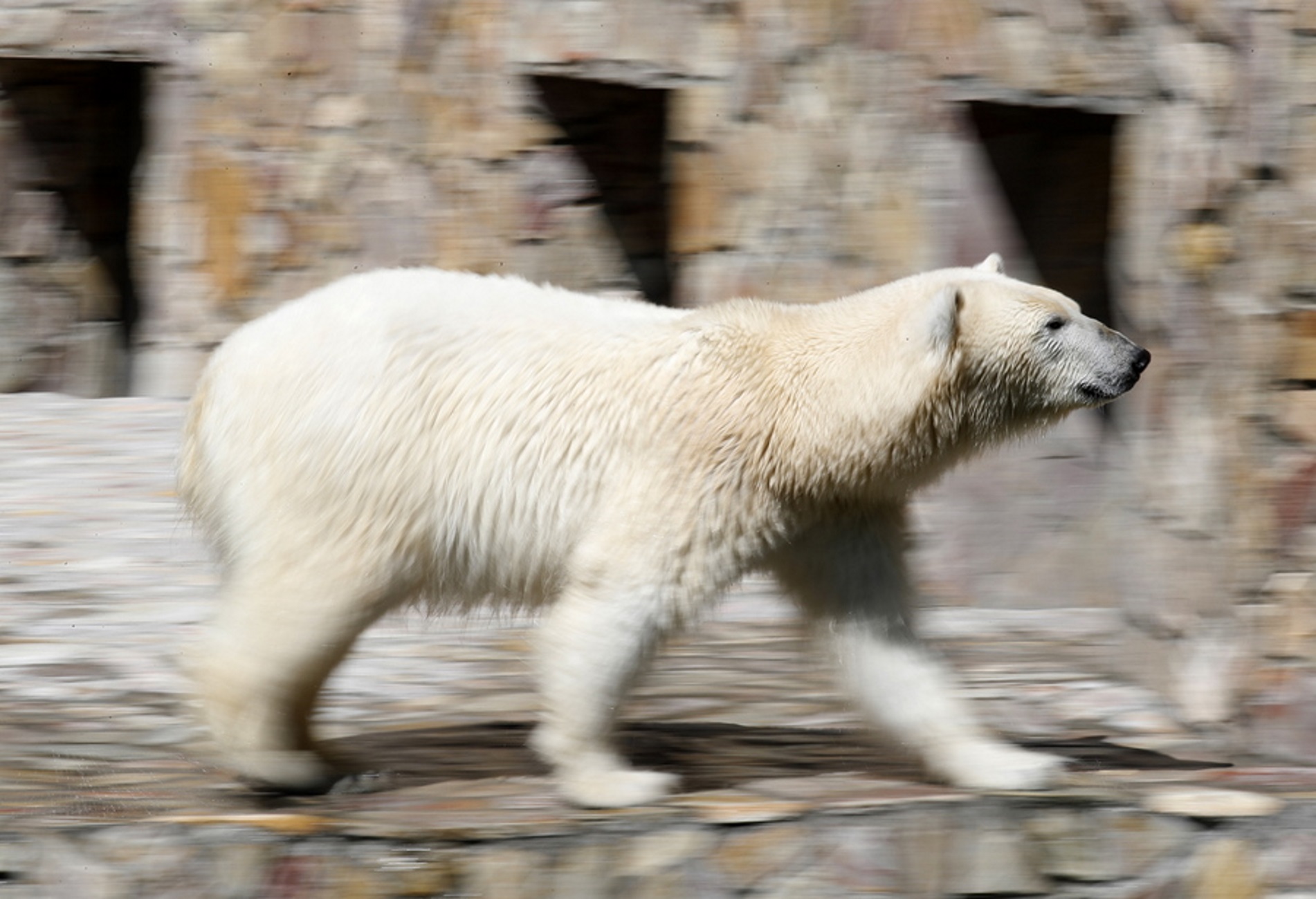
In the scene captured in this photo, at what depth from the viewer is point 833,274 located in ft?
18.3

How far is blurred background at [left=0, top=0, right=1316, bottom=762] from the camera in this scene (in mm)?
3926

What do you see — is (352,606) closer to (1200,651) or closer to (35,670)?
(35,670)

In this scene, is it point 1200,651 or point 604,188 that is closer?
point 1200,651

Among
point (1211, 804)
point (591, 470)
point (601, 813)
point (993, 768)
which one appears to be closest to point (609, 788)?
point (601, 813)

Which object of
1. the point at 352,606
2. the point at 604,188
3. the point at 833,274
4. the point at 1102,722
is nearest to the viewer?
the point at 352,606

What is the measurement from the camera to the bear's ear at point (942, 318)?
10.0ft

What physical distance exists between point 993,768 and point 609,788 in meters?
0.71

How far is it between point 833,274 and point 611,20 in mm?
1169

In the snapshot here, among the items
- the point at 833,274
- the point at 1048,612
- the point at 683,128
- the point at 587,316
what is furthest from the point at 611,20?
the point at 587,316

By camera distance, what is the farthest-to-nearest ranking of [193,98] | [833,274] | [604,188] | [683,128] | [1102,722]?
1. [193,98]
2. [604,188]
3. [683,128]
4. [833,274]
5. [1102,722]

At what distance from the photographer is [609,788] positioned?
3057 millimetres

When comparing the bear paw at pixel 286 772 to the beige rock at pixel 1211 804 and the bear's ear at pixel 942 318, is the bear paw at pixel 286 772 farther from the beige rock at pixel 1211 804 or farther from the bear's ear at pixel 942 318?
the beige rock at pixel 1211 804

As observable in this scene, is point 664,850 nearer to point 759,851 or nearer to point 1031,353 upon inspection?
point 759,851

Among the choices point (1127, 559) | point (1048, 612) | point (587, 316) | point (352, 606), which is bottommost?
point (1048, 612)
